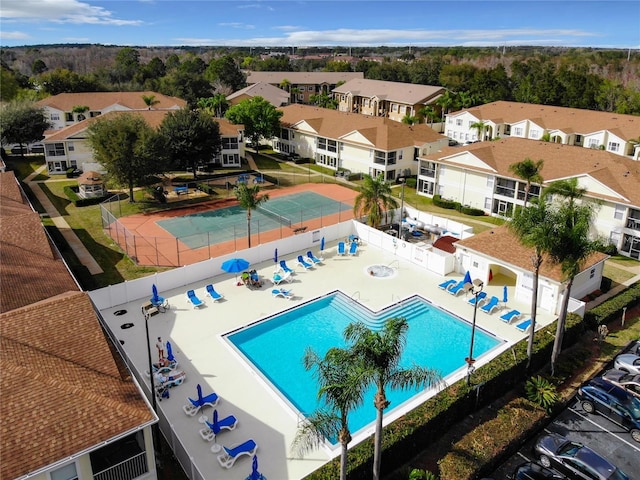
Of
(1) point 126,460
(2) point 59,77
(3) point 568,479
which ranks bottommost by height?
(3) point 568,479

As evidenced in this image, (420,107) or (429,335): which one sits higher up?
(420,107)

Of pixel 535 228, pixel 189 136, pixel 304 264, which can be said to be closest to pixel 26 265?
pixel 304 264

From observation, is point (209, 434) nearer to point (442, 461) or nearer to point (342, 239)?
point (442, 461)

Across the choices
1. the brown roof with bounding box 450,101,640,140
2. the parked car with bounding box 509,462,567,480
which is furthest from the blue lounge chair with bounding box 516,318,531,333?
the brown roof with bounding box 450,101,640,140

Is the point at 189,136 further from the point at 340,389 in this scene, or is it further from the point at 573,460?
the point at 573,460

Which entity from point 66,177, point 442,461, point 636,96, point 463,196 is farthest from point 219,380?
point 636,96

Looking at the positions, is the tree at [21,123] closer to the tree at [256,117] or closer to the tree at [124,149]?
the tree at [124,149]

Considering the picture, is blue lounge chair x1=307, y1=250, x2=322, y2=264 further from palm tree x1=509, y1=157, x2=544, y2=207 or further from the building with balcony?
the building with balcony
